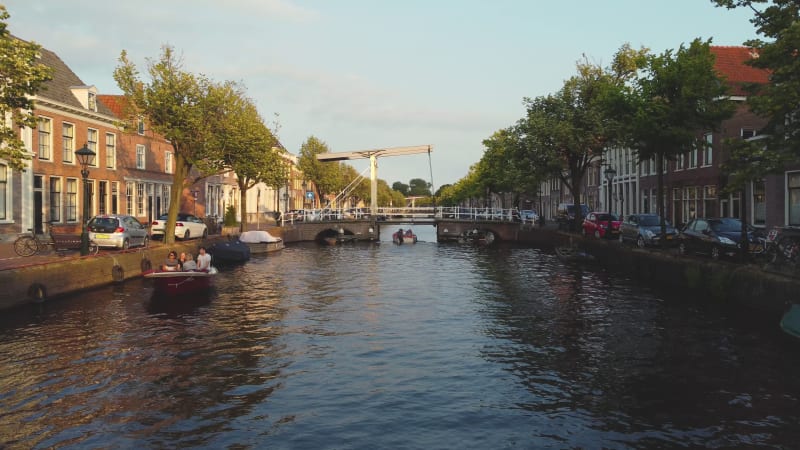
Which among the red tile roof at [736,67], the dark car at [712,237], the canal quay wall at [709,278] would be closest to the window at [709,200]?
the red tile roof at [736,67]

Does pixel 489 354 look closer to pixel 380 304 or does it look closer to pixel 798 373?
pixel 798 373

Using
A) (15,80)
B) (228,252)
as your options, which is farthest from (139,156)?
(15,80)

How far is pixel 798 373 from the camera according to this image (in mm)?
12977

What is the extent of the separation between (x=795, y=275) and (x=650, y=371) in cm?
706

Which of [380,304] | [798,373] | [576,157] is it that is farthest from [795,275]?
[576,157]

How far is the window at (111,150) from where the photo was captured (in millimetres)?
44025

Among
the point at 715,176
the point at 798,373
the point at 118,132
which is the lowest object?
the point at 798,373

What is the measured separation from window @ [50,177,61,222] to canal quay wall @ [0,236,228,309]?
11186 millimetres

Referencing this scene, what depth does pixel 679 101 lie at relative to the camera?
26.9 metres

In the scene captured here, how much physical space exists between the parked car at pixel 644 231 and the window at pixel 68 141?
108 ft

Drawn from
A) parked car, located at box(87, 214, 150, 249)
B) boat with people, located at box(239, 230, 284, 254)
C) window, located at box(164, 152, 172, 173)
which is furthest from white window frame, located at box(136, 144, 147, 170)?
parked car, located at box(87, 214, 150, 249)

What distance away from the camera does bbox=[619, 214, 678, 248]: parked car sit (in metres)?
31.4

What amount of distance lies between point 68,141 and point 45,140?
7.74 feet

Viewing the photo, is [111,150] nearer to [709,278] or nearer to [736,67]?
[709,278]
